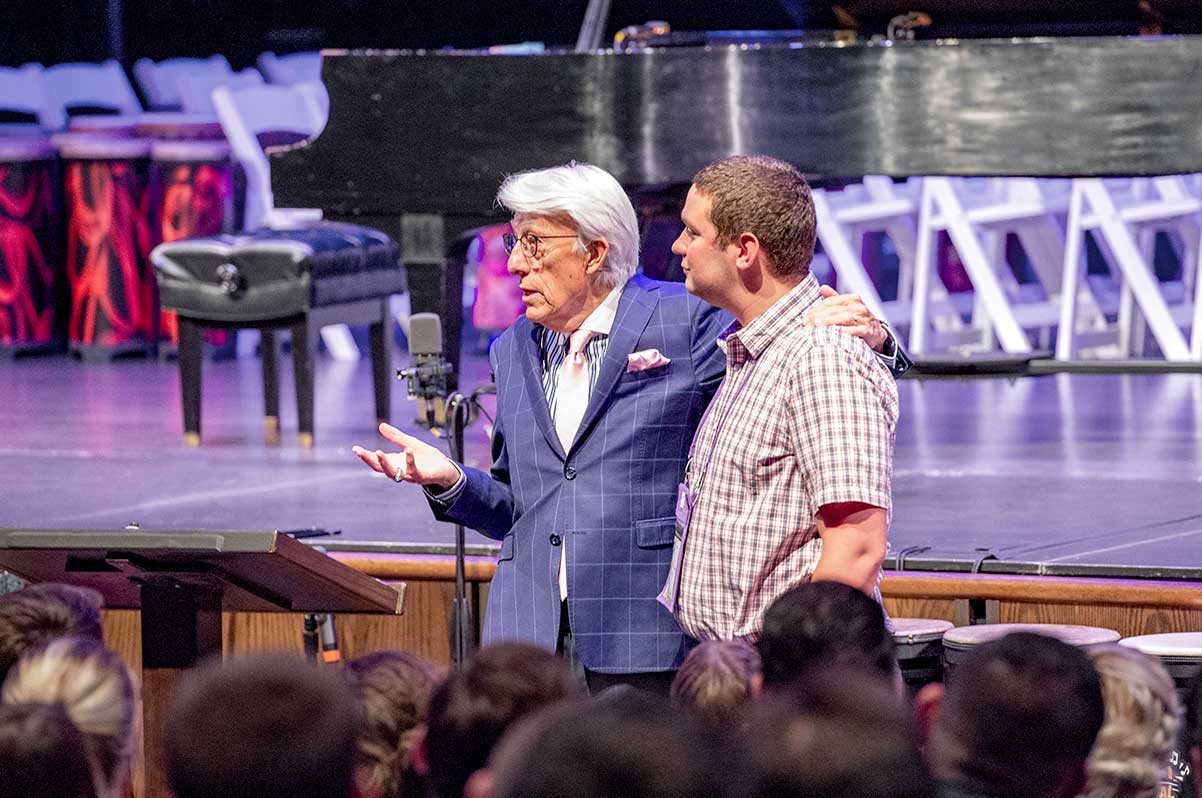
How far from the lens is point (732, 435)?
2.66 m

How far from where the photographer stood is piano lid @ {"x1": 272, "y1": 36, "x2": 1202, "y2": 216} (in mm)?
5133

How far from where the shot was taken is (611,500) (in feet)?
9.80

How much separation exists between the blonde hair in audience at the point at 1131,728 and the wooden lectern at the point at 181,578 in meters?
1.14

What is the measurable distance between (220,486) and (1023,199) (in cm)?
494

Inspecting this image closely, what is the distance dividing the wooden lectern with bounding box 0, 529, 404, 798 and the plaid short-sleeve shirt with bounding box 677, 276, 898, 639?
52 centimetres

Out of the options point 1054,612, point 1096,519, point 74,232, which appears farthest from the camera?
point 74,232

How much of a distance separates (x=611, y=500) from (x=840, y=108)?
258 centimetres

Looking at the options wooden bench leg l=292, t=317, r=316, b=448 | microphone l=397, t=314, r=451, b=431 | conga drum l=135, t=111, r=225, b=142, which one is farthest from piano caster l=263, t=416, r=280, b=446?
conga drum l=135, t=111, r=225, b=142

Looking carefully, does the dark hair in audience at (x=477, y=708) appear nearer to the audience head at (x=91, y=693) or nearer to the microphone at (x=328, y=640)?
the audience head at (x=91, y=693)

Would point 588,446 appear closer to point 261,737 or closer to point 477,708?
point 477,708

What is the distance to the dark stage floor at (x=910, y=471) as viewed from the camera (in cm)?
424

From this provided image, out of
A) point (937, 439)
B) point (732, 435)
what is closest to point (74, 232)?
point (937, 439)

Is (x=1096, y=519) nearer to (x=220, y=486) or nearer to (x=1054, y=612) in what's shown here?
(x=1054, y=612)

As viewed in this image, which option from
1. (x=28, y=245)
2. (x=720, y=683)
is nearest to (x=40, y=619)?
(x=720, y=683)
